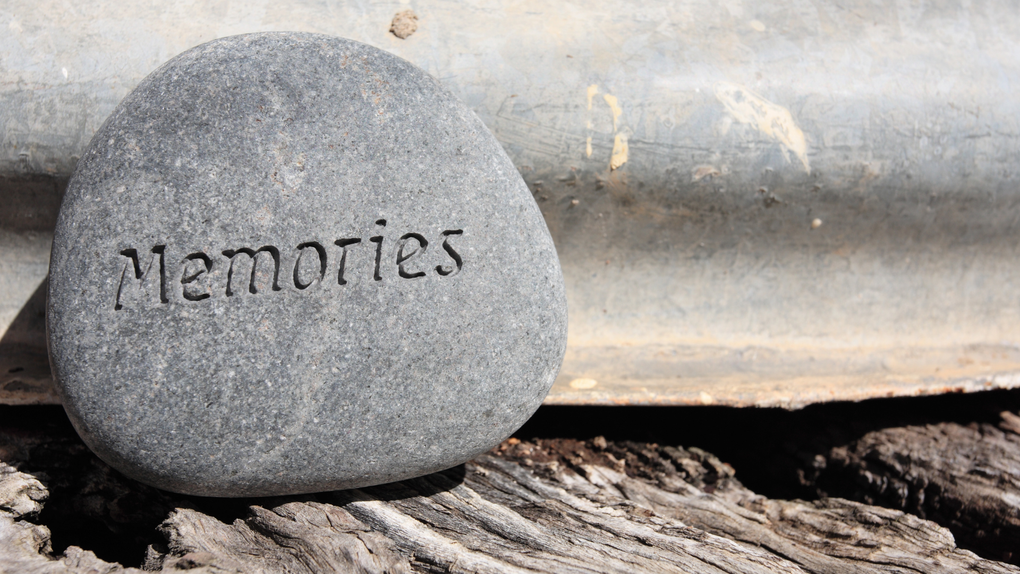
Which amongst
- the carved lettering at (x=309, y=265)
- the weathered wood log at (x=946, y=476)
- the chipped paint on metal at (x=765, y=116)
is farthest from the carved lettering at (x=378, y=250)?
the weathered wood log at (x=946, y=476)

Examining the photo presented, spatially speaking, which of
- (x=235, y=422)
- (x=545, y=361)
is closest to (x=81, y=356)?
(x=235, y=422)

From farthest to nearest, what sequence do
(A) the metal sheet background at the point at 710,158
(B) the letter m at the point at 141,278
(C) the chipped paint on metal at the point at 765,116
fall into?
(C) the chipped paint on metal at the point at 765,116 < (A) the metal sheet background at the point at 710,158 < (B) the letter m at the point at 141,278

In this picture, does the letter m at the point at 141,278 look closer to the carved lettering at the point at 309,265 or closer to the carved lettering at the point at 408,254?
the carved lettering at the point at 309,265

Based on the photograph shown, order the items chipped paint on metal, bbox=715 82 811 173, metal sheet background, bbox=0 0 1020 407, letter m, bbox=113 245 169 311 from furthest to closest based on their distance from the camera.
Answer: chipped paint on metal, bbox=715 82 811 173, metal sheet background, bbox=0 0 1020 407, letter m, bbox=113 245 169 311

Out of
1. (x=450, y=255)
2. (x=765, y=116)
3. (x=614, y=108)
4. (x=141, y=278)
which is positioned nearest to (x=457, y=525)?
(x=450, y=255)

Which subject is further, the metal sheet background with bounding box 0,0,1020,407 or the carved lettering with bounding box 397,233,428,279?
the metal sheet background with bounding box 0,0,1020,407

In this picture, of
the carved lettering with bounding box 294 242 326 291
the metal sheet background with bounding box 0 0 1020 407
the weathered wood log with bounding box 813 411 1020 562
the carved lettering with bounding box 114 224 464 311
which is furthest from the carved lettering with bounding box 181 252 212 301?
the weathered wood log with bounding box 813 411 1020 562

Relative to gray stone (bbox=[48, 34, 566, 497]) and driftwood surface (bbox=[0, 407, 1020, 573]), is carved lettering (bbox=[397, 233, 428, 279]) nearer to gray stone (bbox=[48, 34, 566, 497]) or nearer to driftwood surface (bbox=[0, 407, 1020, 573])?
gray stone (bbox=[48, 34, 566, 497])
